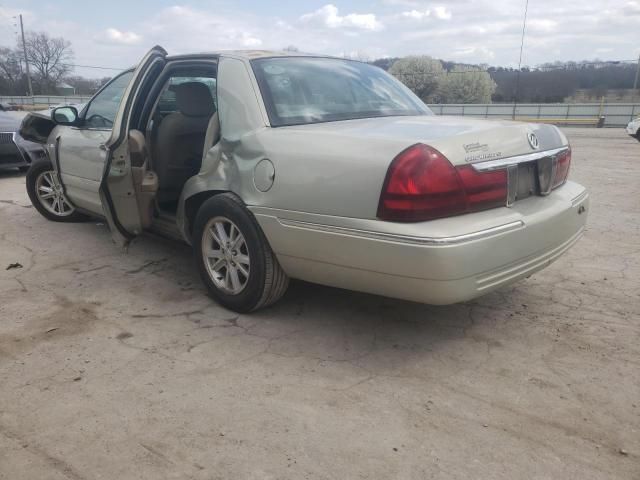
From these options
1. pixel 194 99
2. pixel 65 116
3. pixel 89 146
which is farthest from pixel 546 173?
pixel 65 116

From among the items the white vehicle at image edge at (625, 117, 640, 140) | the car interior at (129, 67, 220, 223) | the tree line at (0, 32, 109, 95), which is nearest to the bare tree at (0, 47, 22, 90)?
the tree line at (0, 32, 109, 95)

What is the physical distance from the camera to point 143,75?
3.80 m

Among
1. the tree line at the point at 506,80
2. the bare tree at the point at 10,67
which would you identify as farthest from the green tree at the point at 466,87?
the bare tree at the point at 10,67

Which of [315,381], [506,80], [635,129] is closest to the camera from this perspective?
[315,381]

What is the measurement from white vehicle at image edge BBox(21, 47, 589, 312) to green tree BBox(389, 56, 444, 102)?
1048 inches

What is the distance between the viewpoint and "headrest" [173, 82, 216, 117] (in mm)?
3816

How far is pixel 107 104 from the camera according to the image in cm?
458

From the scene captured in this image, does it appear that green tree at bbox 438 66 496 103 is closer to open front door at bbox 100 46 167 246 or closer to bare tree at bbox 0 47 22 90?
open front door at bbox 100 46 167 246

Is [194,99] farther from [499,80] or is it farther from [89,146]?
[499,80]

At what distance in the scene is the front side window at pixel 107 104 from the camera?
4477 mm

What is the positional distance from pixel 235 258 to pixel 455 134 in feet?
4.81

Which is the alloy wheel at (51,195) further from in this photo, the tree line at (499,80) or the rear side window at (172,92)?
the tree line at (499,80)

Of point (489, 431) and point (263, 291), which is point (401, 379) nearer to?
point (489, 431)

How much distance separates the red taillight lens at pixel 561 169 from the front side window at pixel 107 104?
10.9 ft
